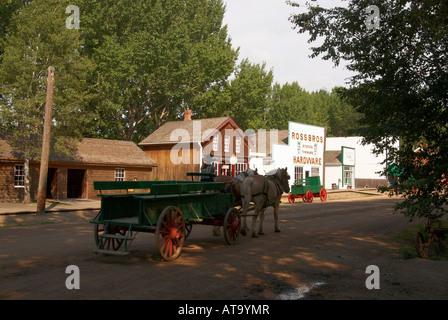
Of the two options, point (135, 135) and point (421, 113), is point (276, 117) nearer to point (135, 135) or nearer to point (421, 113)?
point (135, 135)

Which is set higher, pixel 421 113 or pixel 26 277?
pixel 421 113

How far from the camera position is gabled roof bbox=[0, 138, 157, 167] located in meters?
26.0

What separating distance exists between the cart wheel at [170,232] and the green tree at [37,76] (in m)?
17.5

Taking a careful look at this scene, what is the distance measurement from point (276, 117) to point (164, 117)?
34.2 m

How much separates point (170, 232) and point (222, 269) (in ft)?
4.44

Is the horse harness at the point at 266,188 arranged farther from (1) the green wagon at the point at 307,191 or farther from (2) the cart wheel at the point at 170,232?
(1) the green wagon at the point at 307,191

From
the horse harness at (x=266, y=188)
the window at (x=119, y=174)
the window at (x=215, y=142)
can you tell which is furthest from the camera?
the window at (x=215, y=142)

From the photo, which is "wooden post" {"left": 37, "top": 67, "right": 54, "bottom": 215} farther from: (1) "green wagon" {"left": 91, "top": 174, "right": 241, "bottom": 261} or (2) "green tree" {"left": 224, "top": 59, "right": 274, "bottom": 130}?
(2) "green tree" {"left": 224, "top": 59, "right": 274, "bottom": 130}

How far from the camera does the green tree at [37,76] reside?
2302 centimetres

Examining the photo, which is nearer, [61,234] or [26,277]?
[26,277]

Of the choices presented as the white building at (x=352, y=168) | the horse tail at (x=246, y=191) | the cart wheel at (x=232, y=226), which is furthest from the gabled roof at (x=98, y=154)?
the white building at (x=352, y=168)

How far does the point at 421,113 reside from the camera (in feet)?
33.4
